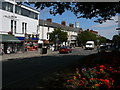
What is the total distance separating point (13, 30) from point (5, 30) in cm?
317

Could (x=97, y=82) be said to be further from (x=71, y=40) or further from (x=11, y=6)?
(x=71, y=40)

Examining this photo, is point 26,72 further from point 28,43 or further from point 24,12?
point 24,12

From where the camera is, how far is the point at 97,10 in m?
12.1

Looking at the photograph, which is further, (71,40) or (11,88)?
(71,40)

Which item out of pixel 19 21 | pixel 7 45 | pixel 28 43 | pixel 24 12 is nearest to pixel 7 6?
pixel 19 21

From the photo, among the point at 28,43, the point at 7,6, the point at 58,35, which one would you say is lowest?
the point at 28,43

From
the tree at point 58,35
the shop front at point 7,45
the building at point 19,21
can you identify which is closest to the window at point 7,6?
the building at point 19,21

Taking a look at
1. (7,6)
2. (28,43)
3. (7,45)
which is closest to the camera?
(7,45)

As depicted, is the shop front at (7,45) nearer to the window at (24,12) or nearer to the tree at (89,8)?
the window at (24,12)

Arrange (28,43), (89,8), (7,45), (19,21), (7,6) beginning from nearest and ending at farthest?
(89,8) → (7,45) → (7,6) → (19,21) → (28,43)

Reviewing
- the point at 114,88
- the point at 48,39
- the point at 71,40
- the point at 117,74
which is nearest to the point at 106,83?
the point at 114,88

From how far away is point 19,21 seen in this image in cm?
4119

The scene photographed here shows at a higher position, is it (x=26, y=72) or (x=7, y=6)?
(x=7, y=6)

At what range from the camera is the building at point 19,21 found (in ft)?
117
